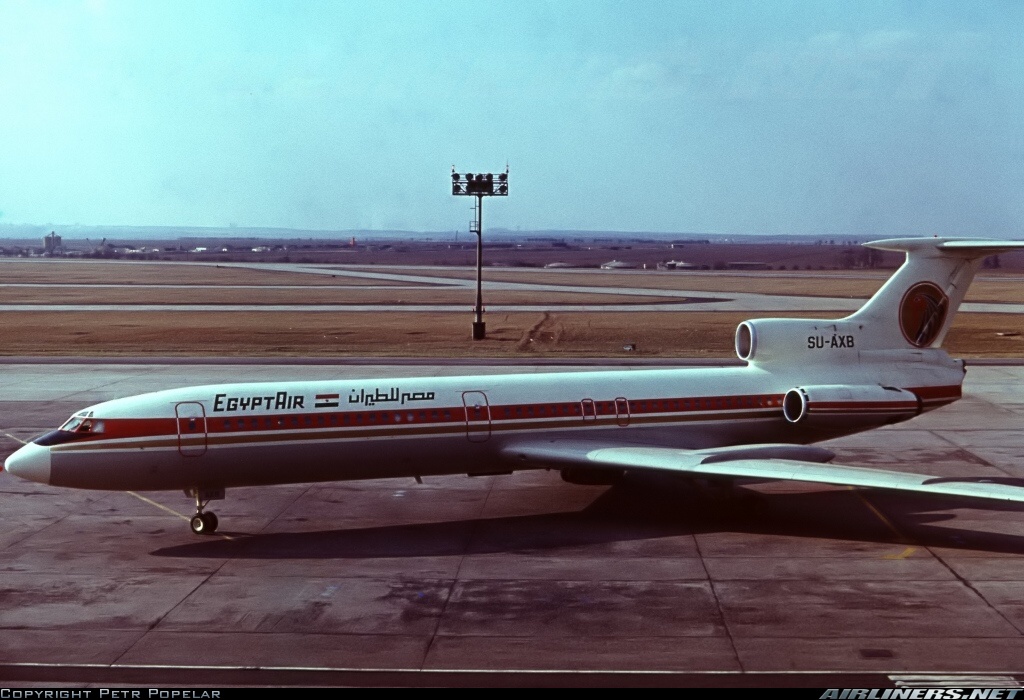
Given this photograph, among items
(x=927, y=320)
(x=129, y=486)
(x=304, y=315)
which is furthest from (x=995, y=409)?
(x=304, y=315)

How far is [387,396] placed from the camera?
22.2 metres

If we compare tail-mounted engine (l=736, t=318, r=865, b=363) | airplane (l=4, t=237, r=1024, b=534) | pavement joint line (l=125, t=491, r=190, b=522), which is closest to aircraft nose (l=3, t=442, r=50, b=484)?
airplane (l=4, t=237, r=1024, b=534)

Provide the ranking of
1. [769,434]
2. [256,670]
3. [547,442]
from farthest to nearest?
1. [769,434]
2. [547,442]
3. [256,670]

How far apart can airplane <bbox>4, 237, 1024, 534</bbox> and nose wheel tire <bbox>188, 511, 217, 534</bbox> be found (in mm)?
29

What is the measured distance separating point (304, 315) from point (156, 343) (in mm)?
17273

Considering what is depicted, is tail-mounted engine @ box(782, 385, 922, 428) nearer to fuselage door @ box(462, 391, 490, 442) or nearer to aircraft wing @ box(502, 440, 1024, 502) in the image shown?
aircraft wing @ box(502, 440, 1024, 502)

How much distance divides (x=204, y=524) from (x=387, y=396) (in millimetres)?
4608

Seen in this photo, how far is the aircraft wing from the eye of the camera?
1989cm

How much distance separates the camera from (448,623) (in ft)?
53.2

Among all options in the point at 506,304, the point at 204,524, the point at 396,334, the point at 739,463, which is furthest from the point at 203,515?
the point at 506,304

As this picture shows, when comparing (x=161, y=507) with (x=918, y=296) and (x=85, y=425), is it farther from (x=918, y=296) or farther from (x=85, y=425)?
(x=918, y=296)

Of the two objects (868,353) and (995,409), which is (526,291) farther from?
(868,353)

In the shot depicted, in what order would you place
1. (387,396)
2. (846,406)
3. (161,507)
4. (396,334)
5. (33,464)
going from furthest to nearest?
(396,334)
(161,507)
(846,406)
(387,396)
(33,464)

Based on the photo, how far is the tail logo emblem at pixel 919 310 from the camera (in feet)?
84.3
